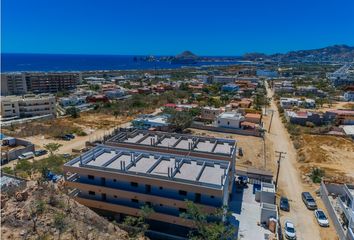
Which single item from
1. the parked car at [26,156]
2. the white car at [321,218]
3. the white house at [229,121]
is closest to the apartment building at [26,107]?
the parked car at [26,156]

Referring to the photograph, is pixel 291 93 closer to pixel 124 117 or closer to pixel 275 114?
pixel 275 114

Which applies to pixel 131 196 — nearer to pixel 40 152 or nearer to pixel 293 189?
pixel 293 189

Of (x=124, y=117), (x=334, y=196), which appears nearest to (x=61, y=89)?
(x=124, y=117)

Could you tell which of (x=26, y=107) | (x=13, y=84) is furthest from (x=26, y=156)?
(x=13, y=84)

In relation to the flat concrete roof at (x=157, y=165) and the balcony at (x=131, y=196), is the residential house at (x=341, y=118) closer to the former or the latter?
the flat concrete roof at (x=157, y=165)

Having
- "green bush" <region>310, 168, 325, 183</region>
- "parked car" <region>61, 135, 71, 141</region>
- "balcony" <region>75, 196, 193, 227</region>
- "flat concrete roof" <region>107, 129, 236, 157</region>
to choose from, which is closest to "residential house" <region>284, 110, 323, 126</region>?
"green bush" <region>310, 168, 325, 183</region>
